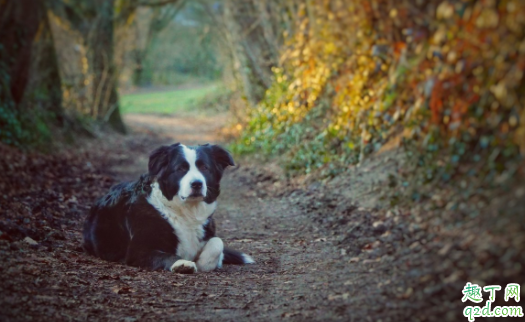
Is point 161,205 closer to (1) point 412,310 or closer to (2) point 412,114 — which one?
(2) point 412,114

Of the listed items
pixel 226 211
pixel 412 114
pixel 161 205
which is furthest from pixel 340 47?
pixel 161 205

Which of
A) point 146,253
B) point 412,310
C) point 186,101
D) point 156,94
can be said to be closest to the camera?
point 412,310

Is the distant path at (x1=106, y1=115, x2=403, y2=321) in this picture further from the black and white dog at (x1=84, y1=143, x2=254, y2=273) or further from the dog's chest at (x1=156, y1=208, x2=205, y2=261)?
the dog's chest at (x1=156, y1=208, x2=205, y2=261)

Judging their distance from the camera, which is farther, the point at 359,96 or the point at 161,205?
the point at 359,96

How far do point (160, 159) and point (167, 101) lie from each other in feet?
110

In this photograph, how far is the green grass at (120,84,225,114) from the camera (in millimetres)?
33812

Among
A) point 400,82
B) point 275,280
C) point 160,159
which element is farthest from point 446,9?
point 160,159

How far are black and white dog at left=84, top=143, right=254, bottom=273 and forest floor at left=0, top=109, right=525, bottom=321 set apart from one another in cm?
A: 19

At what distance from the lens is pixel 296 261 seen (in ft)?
19.4

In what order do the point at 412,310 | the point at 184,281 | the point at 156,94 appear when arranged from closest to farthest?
the point at 412,310
the point at 184,281
the point at 156,94

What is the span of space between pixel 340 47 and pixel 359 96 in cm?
100

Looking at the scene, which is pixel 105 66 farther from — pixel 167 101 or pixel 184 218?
pixel 167 101

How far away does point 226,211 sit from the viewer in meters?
9.10

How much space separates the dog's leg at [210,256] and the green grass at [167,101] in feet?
80.9
